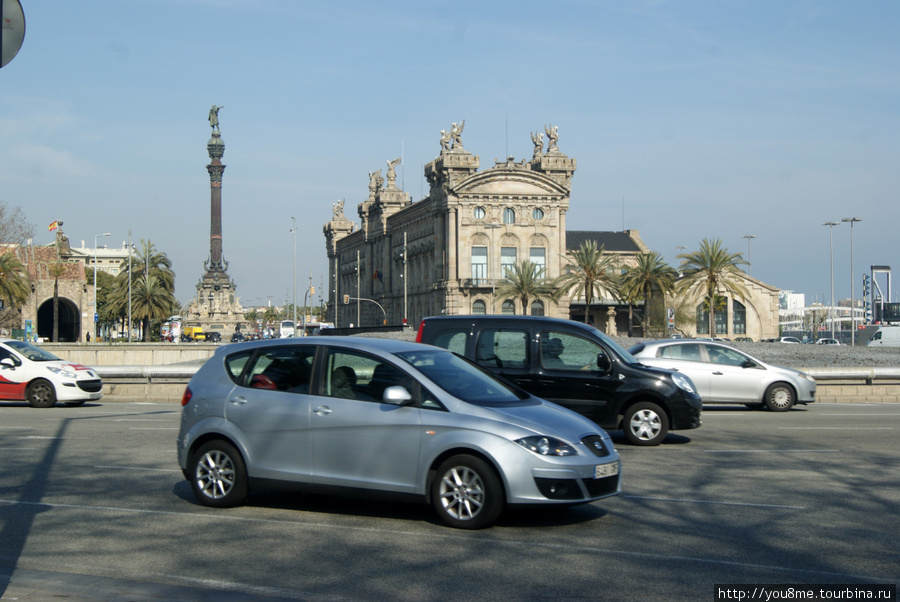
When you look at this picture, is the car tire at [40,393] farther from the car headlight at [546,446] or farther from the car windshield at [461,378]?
the car headlight at [546,446]

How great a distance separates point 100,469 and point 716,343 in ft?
43.1

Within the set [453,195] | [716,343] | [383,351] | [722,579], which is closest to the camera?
[722,579]

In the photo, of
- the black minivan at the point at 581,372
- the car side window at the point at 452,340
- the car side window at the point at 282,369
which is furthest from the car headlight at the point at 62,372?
the car side window at the point at 282,369

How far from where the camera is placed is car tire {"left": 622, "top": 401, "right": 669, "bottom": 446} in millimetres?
12945

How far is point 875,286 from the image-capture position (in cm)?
11325

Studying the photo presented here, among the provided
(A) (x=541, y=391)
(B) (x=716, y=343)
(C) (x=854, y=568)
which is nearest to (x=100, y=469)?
(A) (x=541, y=391)

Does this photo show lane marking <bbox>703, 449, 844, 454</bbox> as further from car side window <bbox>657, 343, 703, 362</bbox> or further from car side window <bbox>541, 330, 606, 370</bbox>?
car side window <bbox>657, 343, 703, 362</bbox>

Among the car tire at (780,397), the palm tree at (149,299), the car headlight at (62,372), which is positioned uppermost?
the palm tree at (149,299)

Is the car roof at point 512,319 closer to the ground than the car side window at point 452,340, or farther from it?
farther from it

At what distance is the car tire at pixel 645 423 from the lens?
1295 centimetres

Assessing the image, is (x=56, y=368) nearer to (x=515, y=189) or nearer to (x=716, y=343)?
(x=716, y=343)

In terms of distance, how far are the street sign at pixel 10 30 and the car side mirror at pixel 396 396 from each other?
4.16 m

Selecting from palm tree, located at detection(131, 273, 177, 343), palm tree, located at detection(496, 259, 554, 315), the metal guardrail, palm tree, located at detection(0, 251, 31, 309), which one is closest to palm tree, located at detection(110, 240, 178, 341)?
palm tree, located at detection(131, 273, 177, 343)

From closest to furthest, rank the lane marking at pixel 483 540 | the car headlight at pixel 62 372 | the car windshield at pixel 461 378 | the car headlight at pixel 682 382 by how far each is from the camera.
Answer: the lane marking at pixel 483 540 < the car windshield at pixel 461 378 < the car headlight at pixel 682 382 < the car headlight at pixel 62 372
